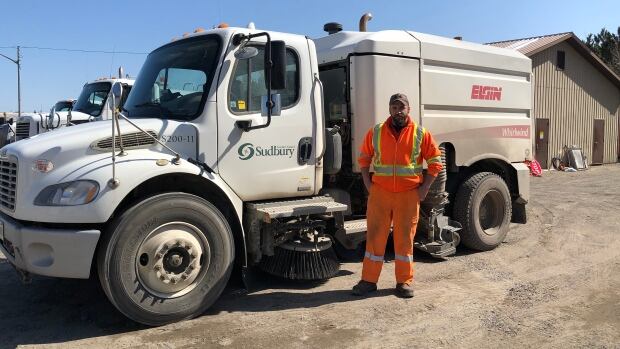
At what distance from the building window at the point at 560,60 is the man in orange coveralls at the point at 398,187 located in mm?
19183

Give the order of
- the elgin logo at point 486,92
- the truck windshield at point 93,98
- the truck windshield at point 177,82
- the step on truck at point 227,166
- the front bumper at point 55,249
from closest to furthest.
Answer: the front bumper at point 55,249 < the step on truck at point 227,166 < the truck windshield at point 177,82 < the elgin logo at point 486,92 < the truck windshield at point 93,98

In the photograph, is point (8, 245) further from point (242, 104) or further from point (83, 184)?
point (242, 104)

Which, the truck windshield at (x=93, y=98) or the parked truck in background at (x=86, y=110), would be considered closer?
the parked truck in background at (x=86, y=110)

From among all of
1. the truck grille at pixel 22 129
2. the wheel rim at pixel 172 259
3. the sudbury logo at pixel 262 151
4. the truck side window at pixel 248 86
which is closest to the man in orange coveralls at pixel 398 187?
the sudbury logo at pixel 262 151

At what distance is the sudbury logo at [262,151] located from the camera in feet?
15.2

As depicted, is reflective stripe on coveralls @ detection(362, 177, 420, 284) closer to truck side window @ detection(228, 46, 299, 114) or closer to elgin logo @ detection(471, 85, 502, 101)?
truck side window @ detection(228, 46, 299, 114)

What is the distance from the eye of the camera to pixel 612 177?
58.5 feet

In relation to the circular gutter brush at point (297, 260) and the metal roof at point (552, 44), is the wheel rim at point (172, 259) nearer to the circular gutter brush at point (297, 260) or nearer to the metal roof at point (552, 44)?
the circular gutter brush at point (297, 260)

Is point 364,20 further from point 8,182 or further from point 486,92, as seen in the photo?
point 8,182

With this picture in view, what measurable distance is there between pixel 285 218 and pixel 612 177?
16646 millimetres

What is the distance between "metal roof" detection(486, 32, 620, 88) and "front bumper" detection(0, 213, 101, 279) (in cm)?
1904

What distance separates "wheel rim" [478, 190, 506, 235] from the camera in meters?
7.08

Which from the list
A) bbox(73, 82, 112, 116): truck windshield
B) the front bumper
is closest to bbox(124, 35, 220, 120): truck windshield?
the front bumper

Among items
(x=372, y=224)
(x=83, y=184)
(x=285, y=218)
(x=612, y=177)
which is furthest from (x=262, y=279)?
(x=612, y=177)
